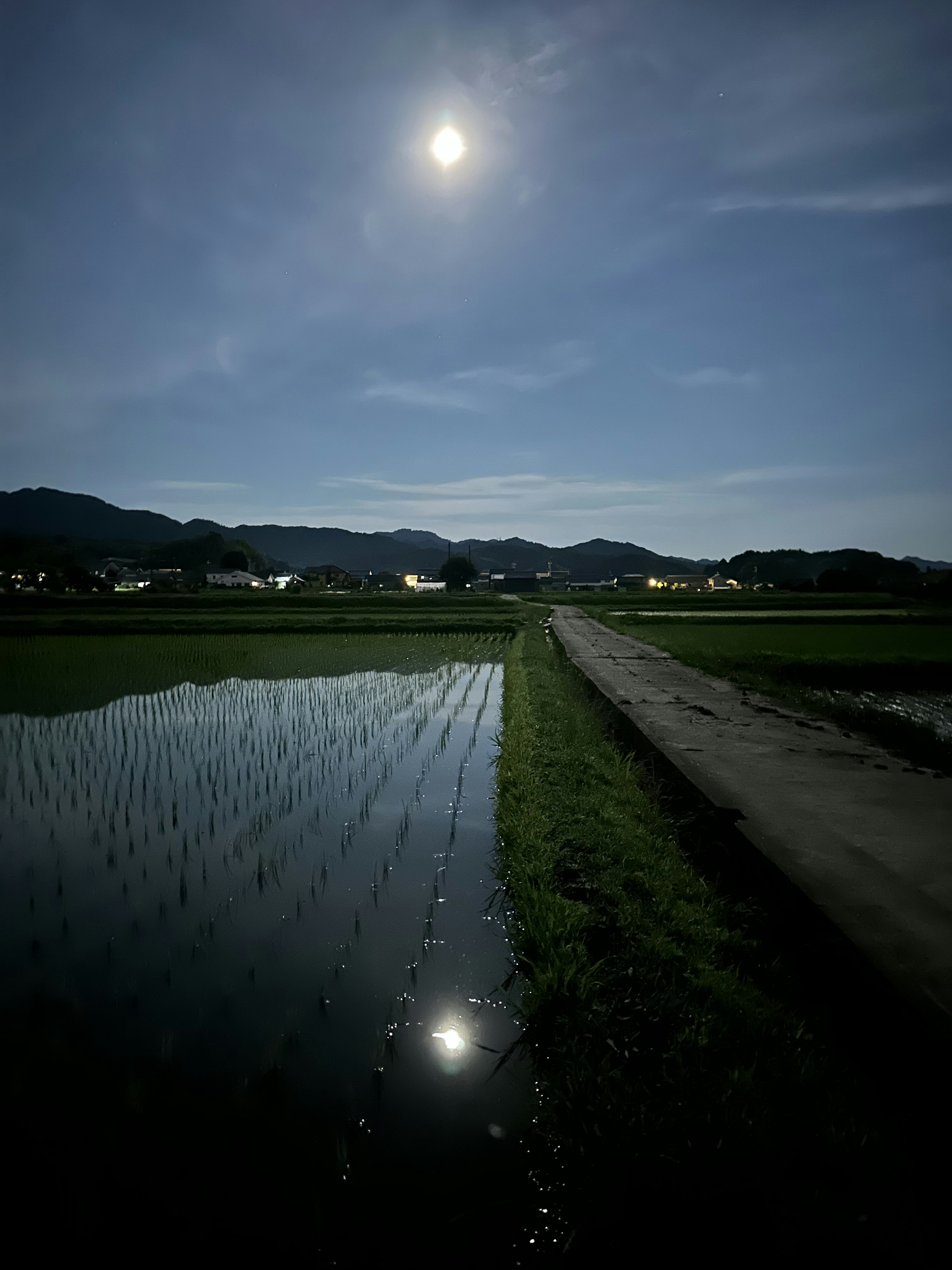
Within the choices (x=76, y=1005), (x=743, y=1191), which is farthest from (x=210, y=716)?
(x=743, y=1191)

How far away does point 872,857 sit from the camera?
3900 millimetres

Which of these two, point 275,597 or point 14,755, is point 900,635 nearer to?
point 14,755

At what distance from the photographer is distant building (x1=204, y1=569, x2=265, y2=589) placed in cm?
9656

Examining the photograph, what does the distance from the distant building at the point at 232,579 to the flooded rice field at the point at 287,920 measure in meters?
89.3

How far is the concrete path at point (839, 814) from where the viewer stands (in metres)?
2.95

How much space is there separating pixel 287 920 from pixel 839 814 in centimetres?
361

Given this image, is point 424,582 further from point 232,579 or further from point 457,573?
point 232,579

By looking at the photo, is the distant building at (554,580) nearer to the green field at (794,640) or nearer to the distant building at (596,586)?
the distant building at (596,586)

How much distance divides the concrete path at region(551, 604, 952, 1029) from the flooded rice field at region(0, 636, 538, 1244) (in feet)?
5.22

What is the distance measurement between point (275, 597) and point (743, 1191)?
156 feet

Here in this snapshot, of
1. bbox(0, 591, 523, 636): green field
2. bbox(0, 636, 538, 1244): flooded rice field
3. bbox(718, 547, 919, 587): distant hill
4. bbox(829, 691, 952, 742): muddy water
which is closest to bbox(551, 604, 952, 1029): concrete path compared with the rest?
bbox(829, 691, 952, 742): muddy water

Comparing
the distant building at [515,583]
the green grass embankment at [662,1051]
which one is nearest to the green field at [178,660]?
the green grass embankment at [662,1051]

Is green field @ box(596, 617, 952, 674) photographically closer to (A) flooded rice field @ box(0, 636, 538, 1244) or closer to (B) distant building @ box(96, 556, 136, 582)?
(A) flooded rice field @ box(0, 636, 538, 1244)

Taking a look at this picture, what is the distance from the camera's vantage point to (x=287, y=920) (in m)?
3.89
